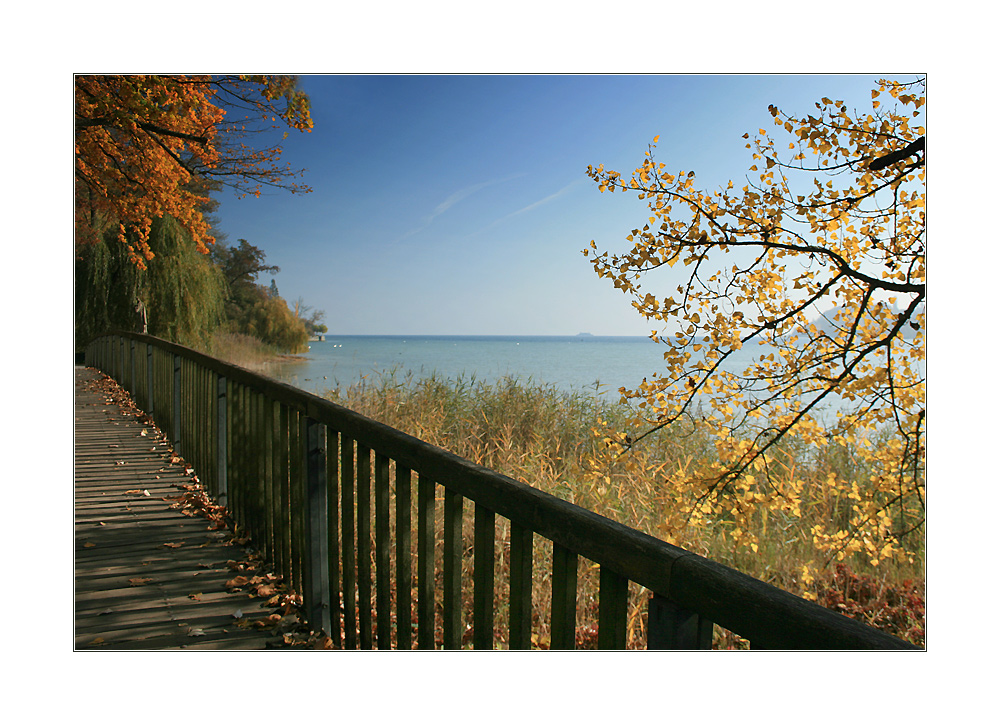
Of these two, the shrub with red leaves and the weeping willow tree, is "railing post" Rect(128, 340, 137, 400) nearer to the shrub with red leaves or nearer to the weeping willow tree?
the weeping willow tree

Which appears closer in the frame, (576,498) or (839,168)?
(839,168)

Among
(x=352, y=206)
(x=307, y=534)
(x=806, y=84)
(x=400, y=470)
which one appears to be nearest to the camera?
(x=400, y=470)

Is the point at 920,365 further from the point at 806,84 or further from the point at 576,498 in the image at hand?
the point at 576,498

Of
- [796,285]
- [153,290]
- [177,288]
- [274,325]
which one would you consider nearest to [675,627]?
[796,285]

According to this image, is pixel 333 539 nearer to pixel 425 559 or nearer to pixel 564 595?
pixel 425 559

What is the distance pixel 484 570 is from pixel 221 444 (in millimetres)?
1881

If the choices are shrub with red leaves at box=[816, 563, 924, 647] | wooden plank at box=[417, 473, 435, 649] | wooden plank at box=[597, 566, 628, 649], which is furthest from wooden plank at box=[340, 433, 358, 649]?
shrub with red leaves at box=[816, 563, 924, 647]

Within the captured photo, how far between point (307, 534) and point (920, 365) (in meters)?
2.05

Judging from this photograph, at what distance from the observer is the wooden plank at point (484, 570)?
0.91 metres

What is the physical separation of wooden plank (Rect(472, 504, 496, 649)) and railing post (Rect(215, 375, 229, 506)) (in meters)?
1.79

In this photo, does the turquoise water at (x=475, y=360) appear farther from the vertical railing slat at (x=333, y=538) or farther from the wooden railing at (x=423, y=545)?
the vertical railing slat at (x=333, y=538)

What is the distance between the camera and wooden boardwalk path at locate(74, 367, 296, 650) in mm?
1528

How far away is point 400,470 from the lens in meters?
1.14
